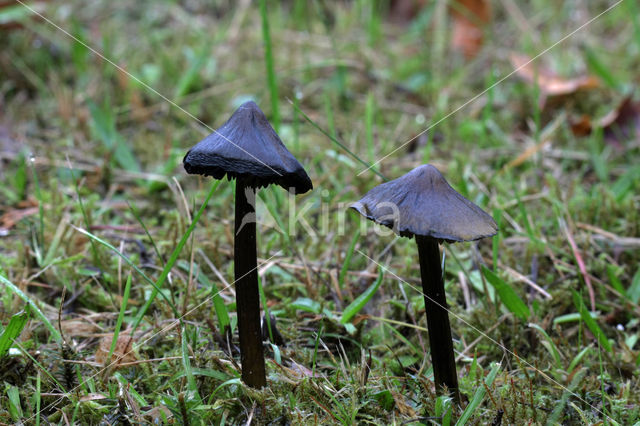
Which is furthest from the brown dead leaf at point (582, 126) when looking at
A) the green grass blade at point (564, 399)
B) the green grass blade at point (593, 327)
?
the green grass blade at point (564, 399)

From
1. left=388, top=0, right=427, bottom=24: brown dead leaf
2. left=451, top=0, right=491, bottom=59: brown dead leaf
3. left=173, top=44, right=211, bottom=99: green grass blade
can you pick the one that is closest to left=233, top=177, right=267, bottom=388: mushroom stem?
left=173, top=44, right=211, bottom=99: green grass blade

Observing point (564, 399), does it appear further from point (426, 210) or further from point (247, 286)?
point (247, 286)

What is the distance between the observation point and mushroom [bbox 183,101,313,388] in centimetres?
140

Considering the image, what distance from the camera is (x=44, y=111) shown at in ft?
11.6

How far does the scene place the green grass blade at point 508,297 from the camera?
195 centimetres

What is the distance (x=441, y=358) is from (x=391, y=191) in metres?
0.49

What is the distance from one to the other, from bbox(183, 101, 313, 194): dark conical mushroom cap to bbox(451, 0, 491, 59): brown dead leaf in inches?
137

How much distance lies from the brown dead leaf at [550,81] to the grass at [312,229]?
0.09m

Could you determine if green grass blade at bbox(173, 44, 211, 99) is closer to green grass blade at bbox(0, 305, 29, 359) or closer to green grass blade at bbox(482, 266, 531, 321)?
green grass blade at bbox(0, 305, 29, 359)

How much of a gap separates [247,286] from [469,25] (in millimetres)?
3802

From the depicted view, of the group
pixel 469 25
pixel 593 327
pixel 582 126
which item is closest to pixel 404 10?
pixel 469 25

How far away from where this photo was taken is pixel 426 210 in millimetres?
1446

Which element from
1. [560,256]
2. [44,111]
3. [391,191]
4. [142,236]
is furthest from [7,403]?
[44,111]

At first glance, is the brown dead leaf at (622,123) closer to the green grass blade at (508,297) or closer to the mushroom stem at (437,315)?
the green grass blade at (508,297)
